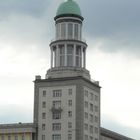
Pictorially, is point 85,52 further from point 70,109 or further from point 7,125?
point 7,125

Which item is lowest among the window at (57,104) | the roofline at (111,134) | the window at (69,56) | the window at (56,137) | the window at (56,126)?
the window at (56,137)

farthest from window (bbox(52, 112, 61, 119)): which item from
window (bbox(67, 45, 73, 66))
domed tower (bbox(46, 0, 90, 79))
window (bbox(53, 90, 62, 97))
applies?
window (bbox(67, 45, 73, 66))

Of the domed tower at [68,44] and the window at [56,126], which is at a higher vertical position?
the domed tower at [68,44]

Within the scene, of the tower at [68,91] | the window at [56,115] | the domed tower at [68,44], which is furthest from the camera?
the domed tower at [68,44]

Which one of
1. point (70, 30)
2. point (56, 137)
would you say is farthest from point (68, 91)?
point (70, 30)

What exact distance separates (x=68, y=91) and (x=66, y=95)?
1.17m

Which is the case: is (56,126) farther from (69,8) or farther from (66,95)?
(69,8)

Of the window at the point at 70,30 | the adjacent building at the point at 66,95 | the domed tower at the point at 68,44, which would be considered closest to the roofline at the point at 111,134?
the adjacent building at the point at 66,95

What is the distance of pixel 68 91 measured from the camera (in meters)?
154

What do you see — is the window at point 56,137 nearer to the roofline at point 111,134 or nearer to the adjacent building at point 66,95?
the adjacent building at point 66,95

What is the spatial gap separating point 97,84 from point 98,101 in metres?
4.53

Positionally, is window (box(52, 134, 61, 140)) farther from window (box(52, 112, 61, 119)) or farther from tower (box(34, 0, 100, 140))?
window (box(52, 112, 61, 119))

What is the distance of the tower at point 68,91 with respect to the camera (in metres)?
152

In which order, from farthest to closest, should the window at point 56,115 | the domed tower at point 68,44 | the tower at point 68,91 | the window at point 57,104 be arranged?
the domed tower at point 68,44 < the window at point 57,104 < the window at point 56,115 < the tower at point 68,91
